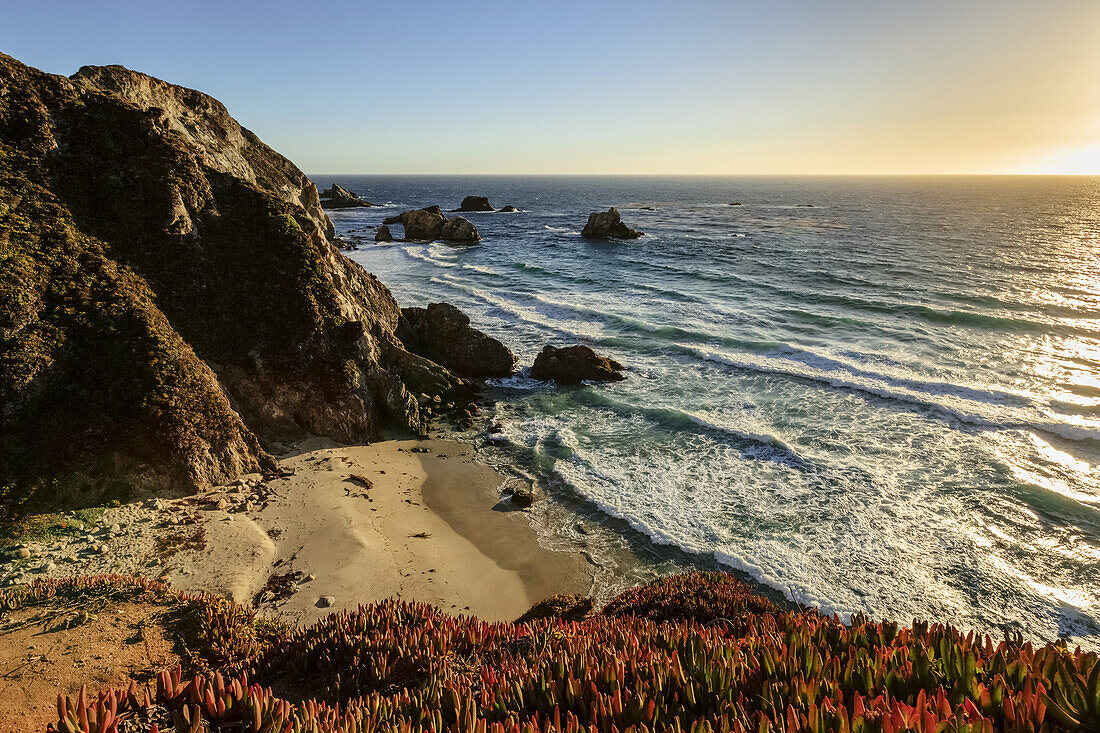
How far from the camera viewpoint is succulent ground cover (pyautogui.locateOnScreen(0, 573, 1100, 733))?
135 inches

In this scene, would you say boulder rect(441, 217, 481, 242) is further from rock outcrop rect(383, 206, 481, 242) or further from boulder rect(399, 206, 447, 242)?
boulder rect(399, 206, 447, 242)

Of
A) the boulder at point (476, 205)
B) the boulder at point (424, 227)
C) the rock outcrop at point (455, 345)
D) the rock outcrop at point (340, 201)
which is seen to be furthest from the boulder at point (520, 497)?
the rock outcrop at point (340, 201)

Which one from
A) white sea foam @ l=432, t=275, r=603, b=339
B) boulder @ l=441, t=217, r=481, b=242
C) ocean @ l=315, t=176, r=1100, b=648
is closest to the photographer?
ocean @ l=315, t=176, r=1100, b=648

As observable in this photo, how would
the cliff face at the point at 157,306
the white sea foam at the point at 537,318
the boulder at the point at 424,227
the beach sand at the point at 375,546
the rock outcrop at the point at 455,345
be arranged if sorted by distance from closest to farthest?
the beach sand at the point at 375,546 → the cliff face at the point at 157,306 → the rock outcrop at the point at 455,345 → the white sea foam at the point at 537,318 → the boulder at the point at 424,227

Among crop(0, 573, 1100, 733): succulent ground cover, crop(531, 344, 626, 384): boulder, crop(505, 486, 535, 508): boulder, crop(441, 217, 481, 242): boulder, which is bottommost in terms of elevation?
crop(505, 486, 535, 508): boulder

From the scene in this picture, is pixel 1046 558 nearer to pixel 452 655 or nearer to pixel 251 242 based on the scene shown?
pixel 452 655

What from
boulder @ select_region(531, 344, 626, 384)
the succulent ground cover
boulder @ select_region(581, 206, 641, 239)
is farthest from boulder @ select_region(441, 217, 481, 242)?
the succulent ground cover

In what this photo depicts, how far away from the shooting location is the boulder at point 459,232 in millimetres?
72000

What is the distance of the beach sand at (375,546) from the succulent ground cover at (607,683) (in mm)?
4097

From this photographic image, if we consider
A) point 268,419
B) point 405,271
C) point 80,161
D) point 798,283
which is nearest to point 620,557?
point 268,419

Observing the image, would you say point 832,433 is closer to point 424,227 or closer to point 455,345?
point 455,345

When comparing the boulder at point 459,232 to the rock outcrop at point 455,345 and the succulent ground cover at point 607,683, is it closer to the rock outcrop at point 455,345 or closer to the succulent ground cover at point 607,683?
the rock outcrop at point 455,345

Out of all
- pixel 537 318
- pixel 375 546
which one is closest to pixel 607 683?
pixel 375 546

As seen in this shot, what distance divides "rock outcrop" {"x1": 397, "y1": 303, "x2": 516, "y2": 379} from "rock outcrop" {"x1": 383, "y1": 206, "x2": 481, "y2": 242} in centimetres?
5074
